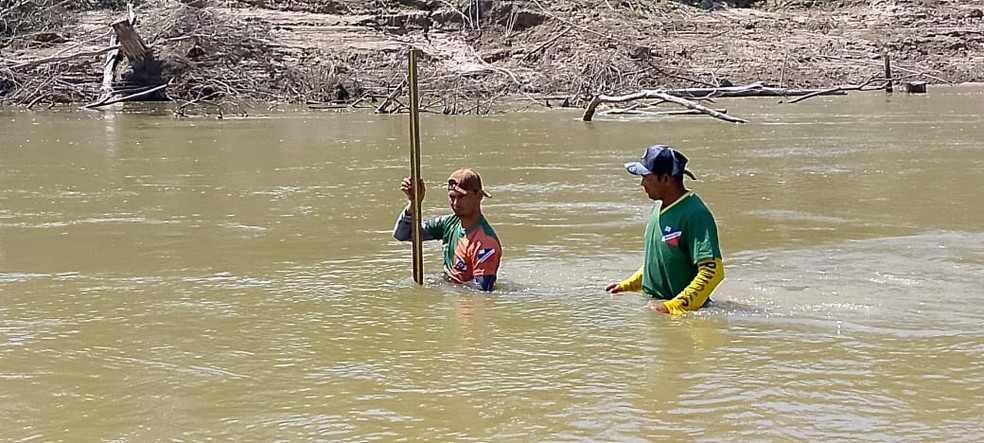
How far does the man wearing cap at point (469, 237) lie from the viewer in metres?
6.14

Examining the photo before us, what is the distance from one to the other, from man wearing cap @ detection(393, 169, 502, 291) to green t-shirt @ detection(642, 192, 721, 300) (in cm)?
86

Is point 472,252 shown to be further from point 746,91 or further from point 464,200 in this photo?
point 746,91

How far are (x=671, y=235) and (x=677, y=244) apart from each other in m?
0.06

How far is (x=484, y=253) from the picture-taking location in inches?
245

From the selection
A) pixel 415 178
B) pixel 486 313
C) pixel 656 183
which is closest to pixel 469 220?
pixel 415 178

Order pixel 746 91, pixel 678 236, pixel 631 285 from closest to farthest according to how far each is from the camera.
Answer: pixel 678 236, pixel 631 285, pixel 746 91

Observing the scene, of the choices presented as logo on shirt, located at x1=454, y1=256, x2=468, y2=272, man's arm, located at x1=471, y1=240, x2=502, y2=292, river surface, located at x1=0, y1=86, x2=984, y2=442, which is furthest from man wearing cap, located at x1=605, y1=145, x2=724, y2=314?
logo on shirt, located at x1=454, y1=256, x2=468, y2=272

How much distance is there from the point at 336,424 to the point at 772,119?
1792 centimetres

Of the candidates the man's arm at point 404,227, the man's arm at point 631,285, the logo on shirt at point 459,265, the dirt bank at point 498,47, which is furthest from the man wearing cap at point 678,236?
the dirt bank at point 498,47

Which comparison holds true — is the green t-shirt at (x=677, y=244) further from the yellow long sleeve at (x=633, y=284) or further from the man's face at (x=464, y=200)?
the man's face at (x=464, y=200)

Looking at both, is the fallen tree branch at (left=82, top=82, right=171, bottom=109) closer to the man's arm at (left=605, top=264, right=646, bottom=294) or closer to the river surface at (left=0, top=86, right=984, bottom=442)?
the river surface at (left=0, top=86, right=984, bottom=442)

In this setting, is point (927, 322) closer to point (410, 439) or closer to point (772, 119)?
point (410, 439)

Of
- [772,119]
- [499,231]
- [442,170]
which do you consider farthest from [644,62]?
[499,231]

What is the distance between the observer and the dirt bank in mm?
26406
